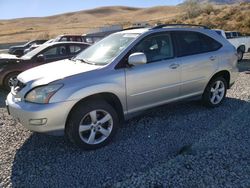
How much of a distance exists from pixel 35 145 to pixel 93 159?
108 cm

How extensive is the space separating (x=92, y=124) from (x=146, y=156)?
0.90 meters

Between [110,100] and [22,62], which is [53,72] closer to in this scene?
[110,100]

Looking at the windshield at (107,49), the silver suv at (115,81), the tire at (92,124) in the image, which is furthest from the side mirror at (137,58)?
the tire at (92,124)


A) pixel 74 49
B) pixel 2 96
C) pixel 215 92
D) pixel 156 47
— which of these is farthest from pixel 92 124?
pixel 74 49

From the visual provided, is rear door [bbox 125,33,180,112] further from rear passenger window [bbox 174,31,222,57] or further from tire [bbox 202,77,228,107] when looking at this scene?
tire [bbox 202,77,228,107]

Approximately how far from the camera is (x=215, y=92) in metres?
5.98

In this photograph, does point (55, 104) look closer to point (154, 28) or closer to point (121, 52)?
point (121, 52)

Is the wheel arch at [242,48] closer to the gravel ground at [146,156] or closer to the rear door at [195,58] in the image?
the rear door at [195,58]

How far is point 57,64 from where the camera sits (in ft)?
16.5

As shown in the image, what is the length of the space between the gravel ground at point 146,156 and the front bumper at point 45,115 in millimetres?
461

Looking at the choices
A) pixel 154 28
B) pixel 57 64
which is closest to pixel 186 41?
pixel 154 28

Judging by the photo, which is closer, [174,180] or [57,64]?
[174,180]

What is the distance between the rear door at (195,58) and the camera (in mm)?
5206

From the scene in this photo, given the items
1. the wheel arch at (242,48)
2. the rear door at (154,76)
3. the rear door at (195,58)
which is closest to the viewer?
the rear door at (154,76)
